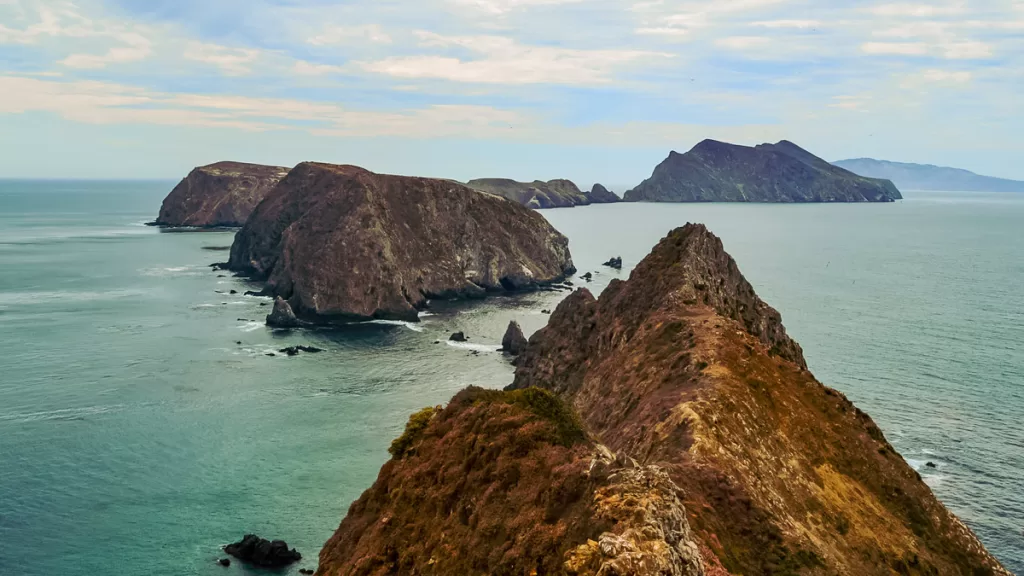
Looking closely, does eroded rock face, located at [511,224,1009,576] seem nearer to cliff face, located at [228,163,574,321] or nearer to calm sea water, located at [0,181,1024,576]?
calm sea water, located at [0,181,1024,576]

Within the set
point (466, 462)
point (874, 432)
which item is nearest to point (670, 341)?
point (874, 432)

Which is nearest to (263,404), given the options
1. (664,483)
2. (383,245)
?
(383,245)

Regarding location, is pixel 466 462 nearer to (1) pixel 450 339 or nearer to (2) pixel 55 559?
(2) pixel 55 559

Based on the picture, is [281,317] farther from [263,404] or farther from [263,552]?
[263,552]

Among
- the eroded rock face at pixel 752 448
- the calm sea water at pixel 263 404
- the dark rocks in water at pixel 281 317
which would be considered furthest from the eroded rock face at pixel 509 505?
the dark rocks in water at pixel 281 317

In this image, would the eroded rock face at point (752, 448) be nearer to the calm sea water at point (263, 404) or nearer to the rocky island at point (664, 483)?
the rocky island at point (664, 483)

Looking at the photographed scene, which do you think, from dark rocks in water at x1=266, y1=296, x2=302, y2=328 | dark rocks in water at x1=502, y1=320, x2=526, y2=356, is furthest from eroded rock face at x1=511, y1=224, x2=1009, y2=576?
dark rocks in water at x1=266, y1=296, x2=302, y2=328
